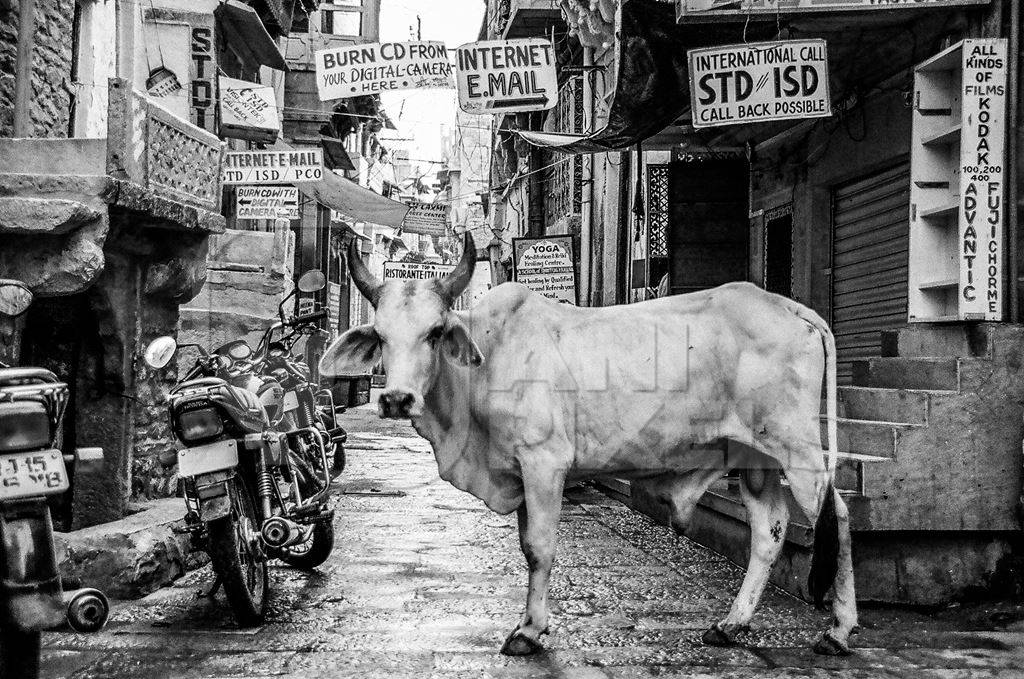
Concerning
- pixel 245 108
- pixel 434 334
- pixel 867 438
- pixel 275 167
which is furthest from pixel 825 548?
pixel 245 108

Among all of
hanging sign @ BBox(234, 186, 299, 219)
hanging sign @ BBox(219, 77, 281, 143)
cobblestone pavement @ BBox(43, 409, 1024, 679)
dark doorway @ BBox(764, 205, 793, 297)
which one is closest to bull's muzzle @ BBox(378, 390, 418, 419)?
cobblestone pavement @ BBox(43, 409, 1024, 679)

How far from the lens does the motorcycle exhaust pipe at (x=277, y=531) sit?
16.7 feet

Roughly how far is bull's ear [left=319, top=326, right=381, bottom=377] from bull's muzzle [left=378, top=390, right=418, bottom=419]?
56cm

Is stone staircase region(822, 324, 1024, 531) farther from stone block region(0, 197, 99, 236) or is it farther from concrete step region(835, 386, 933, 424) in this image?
stone block region(0, 197, 99, 236)

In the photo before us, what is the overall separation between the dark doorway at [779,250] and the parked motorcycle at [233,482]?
21.9 feet

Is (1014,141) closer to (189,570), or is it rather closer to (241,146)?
(189,570)

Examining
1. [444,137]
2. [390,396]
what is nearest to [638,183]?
[390,396]

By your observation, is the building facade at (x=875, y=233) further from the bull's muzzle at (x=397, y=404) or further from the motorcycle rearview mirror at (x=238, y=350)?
the motorcycle rearview mirror at (x=238, y=350)

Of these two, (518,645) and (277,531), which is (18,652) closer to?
(277,531)

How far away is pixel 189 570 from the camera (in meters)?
6.41

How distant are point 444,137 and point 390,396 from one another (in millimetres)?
57979

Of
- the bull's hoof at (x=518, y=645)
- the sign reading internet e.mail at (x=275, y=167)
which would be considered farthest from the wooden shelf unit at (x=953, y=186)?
the sign reading internet e.mail at (x=275, y=167)

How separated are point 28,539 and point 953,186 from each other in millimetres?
5638

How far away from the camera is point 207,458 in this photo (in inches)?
194
